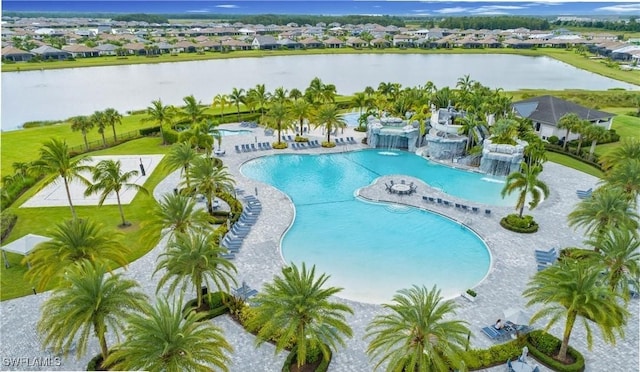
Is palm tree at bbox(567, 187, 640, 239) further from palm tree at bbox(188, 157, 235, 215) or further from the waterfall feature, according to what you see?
palm tree at bbox(188, 157, 235, 215)

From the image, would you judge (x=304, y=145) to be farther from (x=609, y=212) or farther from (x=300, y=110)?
(x=609, y=212)

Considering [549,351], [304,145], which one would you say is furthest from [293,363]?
[304,145]

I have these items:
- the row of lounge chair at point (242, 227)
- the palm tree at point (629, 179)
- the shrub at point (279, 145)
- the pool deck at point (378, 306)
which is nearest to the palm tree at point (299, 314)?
the pool deck at point (378, 306)

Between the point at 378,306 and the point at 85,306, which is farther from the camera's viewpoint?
the point at 378,306

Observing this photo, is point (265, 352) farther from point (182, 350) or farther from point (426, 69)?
point (426, 69)

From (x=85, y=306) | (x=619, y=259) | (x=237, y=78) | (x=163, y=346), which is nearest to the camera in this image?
(x=163, y=346)

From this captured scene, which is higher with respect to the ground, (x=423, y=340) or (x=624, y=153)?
(x=624, y=153)

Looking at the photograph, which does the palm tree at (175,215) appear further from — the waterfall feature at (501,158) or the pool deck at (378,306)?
the waterfall feature at (501,158)
